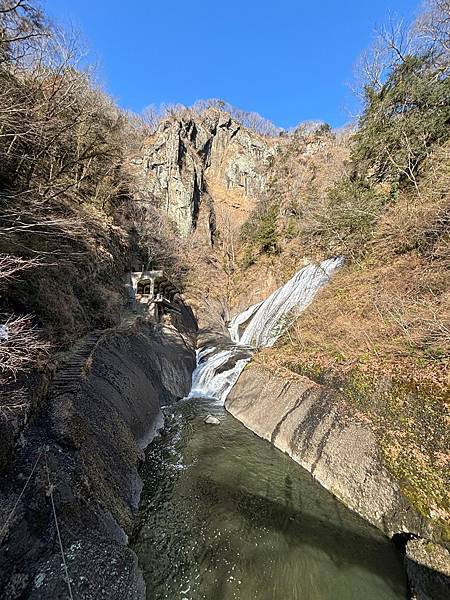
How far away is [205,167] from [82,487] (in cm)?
5206

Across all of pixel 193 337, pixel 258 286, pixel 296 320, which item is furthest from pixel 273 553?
pixel 258 286

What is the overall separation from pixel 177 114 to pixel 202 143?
5.89 metres

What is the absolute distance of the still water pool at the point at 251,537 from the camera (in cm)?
429

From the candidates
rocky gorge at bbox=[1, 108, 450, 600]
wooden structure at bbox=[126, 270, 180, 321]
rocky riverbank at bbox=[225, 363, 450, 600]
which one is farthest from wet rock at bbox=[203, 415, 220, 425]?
wooden structure at bbox=[126, 270, 180, 321]

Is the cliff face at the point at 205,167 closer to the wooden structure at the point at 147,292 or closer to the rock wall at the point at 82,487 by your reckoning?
the wooden structure at the point at 147,292

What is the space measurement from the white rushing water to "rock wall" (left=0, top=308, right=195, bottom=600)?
5.51 m

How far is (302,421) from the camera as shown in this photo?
8.14 meters

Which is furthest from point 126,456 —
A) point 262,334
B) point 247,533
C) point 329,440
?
point 262,334

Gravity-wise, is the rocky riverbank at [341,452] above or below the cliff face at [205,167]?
below

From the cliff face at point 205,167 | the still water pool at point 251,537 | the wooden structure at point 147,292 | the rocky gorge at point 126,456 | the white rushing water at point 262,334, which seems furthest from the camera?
the cliff face at point 205,167

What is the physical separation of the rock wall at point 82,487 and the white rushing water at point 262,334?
551cm

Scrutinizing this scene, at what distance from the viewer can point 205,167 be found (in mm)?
49062

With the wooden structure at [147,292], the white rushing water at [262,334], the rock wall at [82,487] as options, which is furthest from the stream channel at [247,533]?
the wooden structure at [147,292]

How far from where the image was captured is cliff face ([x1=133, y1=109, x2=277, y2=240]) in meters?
40.4
